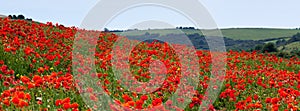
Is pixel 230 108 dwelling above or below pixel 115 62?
below

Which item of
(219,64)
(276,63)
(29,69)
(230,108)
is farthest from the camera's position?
(276,63)

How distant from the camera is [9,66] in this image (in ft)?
29.2

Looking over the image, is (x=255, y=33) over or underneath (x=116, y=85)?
underneath

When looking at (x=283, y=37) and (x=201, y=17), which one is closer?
(x=201, y=17)

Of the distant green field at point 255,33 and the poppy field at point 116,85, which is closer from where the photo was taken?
the poppy field at point 116,85

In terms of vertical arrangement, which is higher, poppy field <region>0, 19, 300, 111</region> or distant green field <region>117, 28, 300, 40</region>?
poppy field <region>0, 19, 300, 111</region>

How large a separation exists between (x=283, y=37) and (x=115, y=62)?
9302 cm

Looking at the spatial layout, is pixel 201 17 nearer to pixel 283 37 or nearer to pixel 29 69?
pixel 29 69

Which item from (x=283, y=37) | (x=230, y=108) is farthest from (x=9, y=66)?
(x=283, y=37)

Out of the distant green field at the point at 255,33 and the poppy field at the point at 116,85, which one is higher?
the poppy field at the point at 116,85

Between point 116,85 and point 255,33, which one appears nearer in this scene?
point 116,85

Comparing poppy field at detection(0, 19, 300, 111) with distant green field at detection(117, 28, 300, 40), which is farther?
distant green field at detection(117, 28, 300, 40)

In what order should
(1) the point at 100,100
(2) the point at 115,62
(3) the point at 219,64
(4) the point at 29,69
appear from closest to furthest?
(1) the point at 100,100
(4) the point at 29,69
(2) the point at 115,62
(3) the point at 219,64

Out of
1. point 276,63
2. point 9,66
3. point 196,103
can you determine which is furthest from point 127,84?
point 276,63
